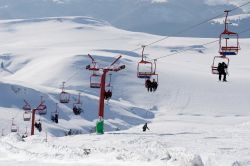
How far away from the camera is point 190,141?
3434 cm

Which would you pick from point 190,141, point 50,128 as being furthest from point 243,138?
point 50,128

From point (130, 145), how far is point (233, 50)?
7.11 meters

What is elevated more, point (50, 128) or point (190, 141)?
point (190, 141)

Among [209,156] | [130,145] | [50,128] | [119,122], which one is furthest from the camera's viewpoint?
[119,122]

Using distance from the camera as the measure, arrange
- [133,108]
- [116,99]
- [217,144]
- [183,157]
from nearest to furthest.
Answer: [183,157] < [217,144] < [133,108] < [116,99]

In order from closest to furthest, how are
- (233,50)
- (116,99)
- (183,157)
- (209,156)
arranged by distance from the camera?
(183,157), (209,156), (233,50), (116,99)

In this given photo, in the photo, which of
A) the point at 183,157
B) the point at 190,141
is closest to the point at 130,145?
the point at 190,141

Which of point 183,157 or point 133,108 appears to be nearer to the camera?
point 183,157

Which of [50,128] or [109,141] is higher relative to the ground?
[109,141]

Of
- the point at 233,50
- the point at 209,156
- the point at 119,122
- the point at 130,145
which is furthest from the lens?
the point at 119,122

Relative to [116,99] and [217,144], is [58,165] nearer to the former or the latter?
[217,144]

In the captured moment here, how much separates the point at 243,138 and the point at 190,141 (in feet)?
15.8

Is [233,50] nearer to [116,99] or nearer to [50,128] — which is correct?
[50,128]

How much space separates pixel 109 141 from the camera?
31.5 m
